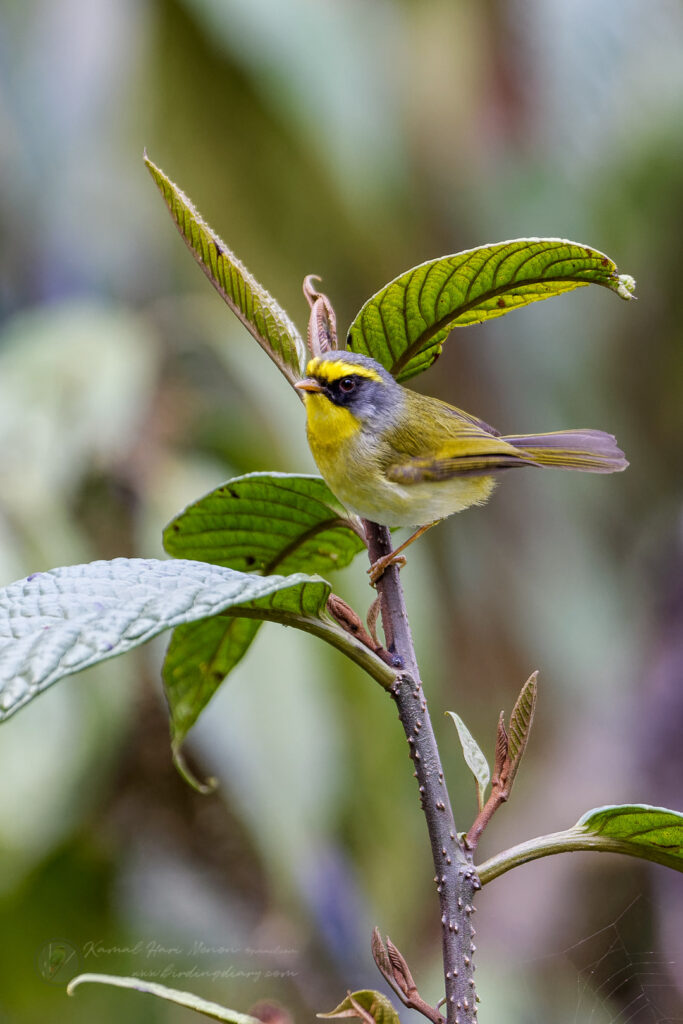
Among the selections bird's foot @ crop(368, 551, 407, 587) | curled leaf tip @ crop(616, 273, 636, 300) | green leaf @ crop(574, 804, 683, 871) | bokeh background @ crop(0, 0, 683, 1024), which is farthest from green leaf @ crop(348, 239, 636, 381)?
bokeh background @ crop(0, 0, 683, 1024)

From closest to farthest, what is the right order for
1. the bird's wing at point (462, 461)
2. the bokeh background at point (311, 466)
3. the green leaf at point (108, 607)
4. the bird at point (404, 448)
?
the green leaf at point (108, 607) → the bird at point (404, 448) → the bird's wing at point (462, 461) → the bokeh background at point (311, 466)

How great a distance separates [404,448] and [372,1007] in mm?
407

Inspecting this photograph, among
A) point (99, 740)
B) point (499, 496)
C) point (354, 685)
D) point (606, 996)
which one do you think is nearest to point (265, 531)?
point (606, 996)

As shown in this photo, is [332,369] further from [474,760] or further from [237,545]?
[474,760]

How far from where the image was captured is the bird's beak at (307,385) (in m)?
0.52

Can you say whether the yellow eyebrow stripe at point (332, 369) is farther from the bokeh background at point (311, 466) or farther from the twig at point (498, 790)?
the bokeh background at point (311, 466)

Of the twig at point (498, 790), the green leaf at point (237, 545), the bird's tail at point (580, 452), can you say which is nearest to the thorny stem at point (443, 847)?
the twig at point (498, 790)

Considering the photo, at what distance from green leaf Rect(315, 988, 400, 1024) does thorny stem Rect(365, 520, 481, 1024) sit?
0.03 m

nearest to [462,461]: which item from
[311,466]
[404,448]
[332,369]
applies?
[404,448]

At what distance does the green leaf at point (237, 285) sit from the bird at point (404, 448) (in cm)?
2

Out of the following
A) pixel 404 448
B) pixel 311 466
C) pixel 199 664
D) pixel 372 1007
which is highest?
pixel 311 466

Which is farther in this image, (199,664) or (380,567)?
(199,664)

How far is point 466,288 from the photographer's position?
0.48 metres

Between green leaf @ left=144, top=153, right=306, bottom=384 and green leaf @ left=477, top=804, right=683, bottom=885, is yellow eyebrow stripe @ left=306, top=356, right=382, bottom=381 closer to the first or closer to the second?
green leaf @ left=144, top=153, right=306, bottom=384
